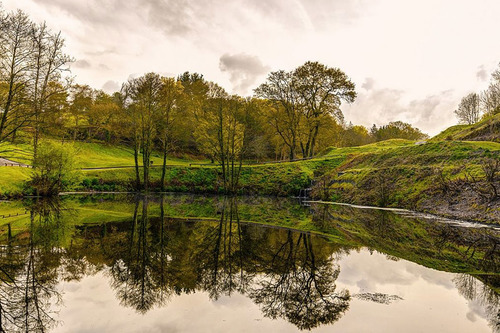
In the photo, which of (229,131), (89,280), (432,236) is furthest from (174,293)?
(229,131)

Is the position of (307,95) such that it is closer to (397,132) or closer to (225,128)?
(225,128)

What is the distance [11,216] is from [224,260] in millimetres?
12982

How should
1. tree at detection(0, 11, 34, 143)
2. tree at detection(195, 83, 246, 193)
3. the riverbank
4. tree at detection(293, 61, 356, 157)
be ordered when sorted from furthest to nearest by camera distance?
1. tree at detection(293, 61, 356, 157)
2. tree at detection(195, 83, 246, 193)
3. the riverbank
4. tree at detection(0, 11, 34, 143)

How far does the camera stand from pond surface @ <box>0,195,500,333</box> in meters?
5.20

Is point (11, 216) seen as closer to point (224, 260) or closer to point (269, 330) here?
point (224, 260)

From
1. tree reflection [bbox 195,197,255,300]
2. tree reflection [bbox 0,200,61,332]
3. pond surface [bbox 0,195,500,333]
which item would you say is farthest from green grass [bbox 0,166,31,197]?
tree reflection [bbox 195,197,255,300]

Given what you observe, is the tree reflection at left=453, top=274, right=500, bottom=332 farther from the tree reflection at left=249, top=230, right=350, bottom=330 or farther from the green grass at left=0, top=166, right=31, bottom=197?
the green grass at left=0, top=166, right=31, bottom=197

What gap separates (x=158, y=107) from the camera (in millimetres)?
37094

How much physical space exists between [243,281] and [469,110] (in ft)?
227

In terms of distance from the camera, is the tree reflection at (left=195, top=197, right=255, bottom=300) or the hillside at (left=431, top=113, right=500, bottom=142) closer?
the tree reflection at (left=195, top=197, right=255, bottom=300)

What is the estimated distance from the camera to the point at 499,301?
19.6 feet

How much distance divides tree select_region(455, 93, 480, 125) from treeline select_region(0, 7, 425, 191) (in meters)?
26.8

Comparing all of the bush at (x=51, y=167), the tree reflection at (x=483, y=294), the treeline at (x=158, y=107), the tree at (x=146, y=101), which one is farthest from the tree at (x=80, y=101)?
the tree reflection at (x=483, y=294)

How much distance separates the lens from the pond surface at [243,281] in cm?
520
